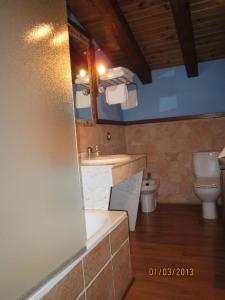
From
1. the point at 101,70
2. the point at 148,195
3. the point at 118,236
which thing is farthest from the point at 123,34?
the point at 118,236

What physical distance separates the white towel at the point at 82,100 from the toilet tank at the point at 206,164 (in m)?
1.66

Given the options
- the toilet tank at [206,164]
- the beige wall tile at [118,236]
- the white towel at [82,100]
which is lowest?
the beige wall tile at [118,236]

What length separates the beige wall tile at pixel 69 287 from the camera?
0.91m

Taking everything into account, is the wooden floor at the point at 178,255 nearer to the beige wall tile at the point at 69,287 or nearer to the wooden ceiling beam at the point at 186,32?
the beige wall tile at the point at 69,287

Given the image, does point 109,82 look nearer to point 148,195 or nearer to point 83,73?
point 83,73

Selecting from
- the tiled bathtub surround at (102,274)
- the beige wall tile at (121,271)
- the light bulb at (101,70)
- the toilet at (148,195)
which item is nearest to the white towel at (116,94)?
the light bulb at (101,70)

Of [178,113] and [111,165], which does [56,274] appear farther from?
[178,113]

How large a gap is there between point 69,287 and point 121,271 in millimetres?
646

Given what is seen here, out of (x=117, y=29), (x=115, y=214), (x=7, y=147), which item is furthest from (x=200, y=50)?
(x=7, y=147)

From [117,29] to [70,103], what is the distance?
1.98m

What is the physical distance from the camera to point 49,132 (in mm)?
972

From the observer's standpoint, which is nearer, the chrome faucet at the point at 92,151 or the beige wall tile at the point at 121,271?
the beige wall tile at the point at 121,271

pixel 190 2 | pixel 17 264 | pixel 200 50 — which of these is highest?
pixel 190 2
